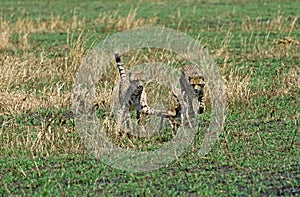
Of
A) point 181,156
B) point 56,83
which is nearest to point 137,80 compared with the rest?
point 181,156

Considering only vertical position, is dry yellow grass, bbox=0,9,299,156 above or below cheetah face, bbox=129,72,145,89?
below

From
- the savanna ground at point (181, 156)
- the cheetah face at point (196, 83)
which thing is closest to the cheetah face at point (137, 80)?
the cheetah face at point (196, 83)

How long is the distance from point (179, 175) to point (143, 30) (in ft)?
27.1

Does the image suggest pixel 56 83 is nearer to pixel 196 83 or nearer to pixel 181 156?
pixel 196 83

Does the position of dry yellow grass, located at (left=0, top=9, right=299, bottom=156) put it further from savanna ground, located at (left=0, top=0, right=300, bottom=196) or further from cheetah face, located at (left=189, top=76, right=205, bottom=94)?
cheetah face, located at (left=189, top=76, right=205, bottom=94)

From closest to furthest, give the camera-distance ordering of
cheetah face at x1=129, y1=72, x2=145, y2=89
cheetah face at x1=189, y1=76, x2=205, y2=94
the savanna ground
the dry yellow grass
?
1. the savanna ground
2. the dry yellow grass
3. cheetah face at x1=129, y1=72, x2=145, y2=89
4. cheetah face at x1=189, y1=76, x2=205, y2=94

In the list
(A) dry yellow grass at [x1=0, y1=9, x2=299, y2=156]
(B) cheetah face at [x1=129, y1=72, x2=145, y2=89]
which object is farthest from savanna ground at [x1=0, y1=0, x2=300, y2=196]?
(B) cheetah face at [x1=129, y1=72, x2=145, y2=89]

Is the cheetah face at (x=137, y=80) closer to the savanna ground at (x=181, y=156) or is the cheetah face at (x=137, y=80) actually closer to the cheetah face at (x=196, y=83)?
the cheetah face at (x=196, y=83)

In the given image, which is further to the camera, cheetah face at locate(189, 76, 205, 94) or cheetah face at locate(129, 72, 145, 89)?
cheetah face at locate(189, 76, 205, 94)

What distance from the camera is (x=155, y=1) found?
20641 millimetres

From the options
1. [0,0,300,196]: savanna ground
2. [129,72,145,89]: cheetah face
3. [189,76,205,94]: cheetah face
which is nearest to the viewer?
[0,0,300,196]: savanna ground

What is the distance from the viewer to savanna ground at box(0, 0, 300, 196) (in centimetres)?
580

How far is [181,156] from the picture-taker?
6.50 meters

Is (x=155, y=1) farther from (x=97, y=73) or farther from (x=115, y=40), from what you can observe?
(x=97, y=73)
